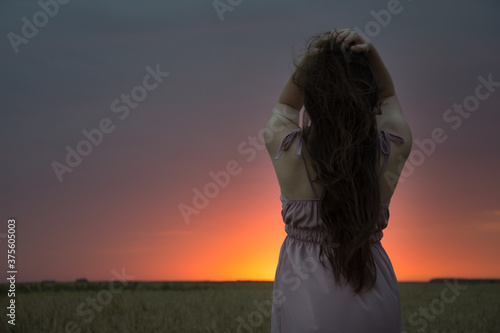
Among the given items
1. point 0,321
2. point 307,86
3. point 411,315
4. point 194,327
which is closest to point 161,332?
point 194,327

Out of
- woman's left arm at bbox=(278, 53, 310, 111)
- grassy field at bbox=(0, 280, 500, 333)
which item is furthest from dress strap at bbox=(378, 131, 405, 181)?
grassy field at bbox=(0, 280, 500, 333)

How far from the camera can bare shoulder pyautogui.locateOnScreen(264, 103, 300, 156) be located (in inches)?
115

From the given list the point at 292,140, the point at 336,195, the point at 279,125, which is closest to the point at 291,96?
the point at 279,125

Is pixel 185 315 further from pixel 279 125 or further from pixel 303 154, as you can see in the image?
pixel 303 154

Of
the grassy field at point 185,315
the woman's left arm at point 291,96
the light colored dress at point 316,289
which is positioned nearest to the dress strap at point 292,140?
the light colored dress at point 316,289

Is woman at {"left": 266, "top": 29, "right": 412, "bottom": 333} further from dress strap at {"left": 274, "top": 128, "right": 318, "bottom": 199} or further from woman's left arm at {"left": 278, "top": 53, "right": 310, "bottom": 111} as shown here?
woman's left arm at {"left": 278, "top": 53, "right": 310, "bottom": 111}

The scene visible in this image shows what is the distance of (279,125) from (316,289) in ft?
2.85

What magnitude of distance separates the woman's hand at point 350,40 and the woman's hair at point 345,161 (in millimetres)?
122

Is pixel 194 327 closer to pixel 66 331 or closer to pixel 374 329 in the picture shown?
pixel 66 331

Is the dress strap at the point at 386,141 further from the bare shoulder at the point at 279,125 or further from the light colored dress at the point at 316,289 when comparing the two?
the bare shoulder at the point at 279,125

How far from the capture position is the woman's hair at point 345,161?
107 inches

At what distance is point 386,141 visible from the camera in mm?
2926

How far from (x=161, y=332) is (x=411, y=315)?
3.55 meters

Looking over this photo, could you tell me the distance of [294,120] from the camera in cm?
305
